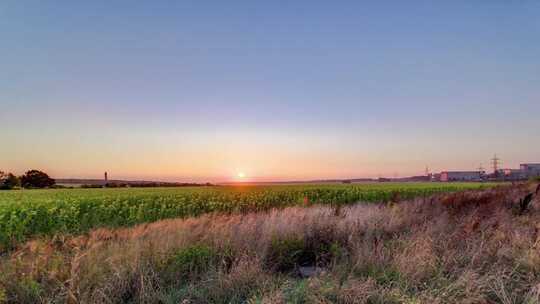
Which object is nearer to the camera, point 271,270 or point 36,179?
point 271,270

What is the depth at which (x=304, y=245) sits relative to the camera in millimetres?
7113

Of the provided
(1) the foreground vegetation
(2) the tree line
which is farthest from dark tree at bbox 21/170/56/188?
(1) the foreground vegetation

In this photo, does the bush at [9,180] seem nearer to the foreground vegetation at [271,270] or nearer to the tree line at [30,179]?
the tree line at [30,179]

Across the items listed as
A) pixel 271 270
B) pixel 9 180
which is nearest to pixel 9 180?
pixel 9 180

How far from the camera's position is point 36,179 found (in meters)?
67.2

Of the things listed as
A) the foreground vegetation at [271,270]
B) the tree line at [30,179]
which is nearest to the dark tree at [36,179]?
the tree line at [30,179]

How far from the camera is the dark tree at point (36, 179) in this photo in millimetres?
65750

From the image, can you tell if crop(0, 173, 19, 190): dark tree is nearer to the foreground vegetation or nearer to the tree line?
the tree line

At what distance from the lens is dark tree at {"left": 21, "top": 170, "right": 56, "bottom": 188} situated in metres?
65.8

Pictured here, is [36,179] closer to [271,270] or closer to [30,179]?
[30,179]

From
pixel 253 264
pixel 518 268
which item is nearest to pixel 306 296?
pixel 253 264

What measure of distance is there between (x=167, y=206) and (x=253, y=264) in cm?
1159

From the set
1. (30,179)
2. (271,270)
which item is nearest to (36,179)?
(30,179)

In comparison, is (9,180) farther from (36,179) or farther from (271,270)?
(271,270)
